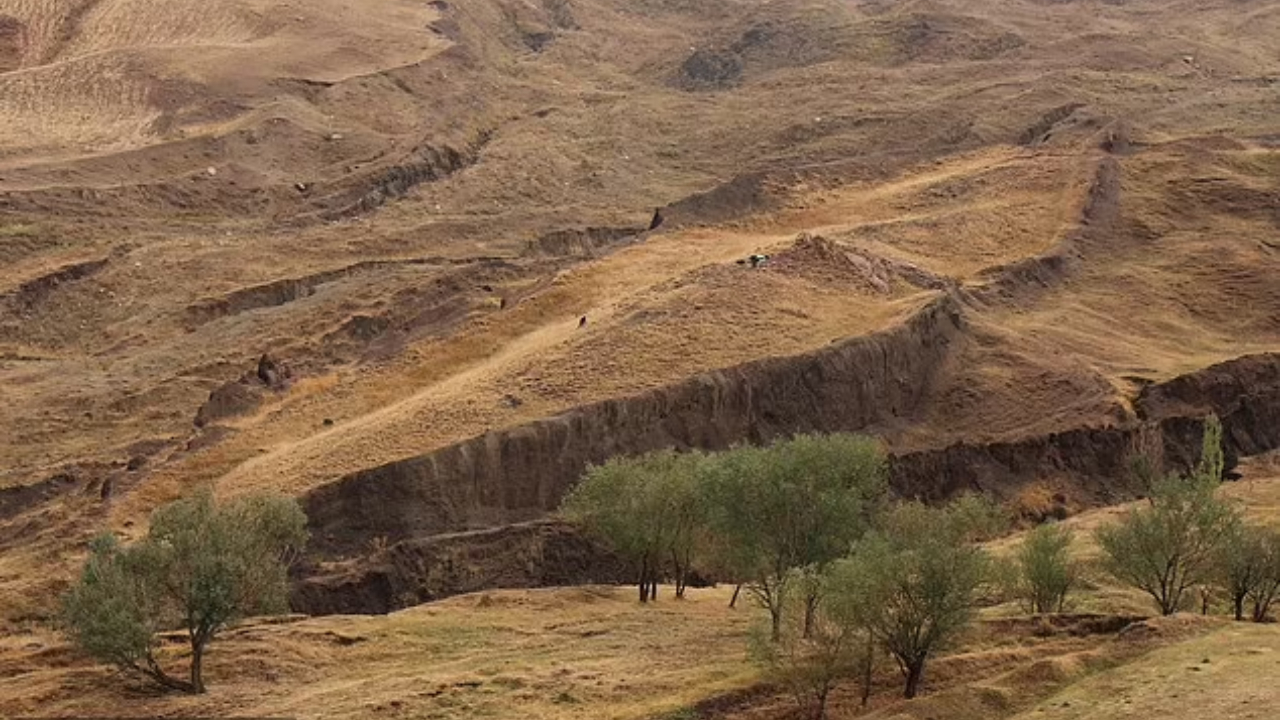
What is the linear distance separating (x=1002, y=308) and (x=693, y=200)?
1935cm

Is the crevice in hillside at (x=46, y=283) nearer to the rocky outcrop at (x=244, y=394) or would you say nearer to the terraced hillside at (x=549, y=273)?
the terraced hillside at (x=549, y=273)

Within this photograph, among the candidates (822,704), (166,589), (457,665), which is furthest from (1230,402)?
(166,589)

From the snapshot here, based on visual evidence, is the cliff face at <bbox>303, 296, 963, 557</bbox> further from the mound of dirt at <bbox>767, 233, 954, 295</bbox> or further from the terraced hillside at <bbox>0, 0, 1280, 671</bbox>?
the mound of dirt at <bbox>767, 233, 954, 295</bbox>

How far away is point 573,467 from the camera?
183 feet

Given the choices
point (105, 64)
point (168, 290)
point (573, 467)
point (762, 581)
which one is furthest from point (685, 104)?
point (762, 581)

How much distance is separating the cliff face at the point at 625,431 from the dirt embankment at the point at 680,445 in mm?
53

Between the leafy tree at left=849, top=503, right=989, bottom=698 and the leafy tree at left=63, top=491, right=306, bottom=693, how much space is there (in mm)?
14972

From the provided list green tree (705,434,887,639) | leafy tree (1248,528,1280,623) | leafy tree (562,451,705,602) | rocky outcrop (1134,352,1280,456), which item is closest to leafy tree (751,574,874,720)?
green tree (705,434,887,639)

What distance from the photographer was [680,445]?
57.9 m

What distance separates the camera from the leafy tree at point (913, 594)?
32.3 m

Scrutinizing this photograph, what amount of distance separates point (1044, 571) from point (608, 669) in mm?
12041

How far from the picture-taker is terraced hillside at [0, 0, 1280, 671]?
2196 inches

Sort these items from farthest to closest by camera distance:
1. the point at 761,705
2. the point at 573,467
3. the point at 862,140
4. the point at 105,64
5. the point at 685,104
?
1. the point at 685,104
2. the point at 105,64
3. the point at 862,140
4. the point at 573,467
5. the point at 761,705

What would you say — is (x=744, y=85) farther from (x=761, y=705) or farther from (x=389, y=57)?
(x=761, y=705)
